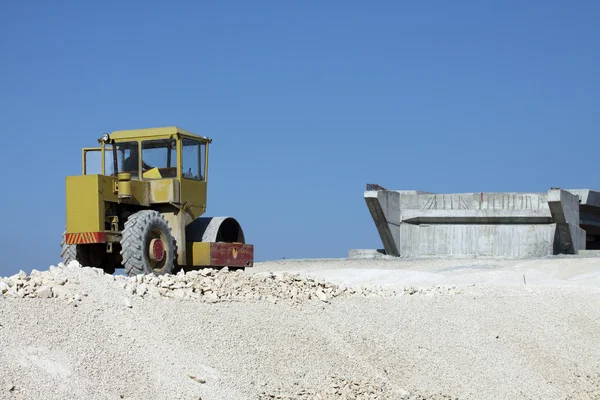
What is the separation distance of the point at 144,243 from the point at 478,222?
1443 cm

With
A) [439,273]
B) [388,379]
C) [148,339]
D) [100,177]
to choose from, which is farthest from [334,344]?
[439,273]

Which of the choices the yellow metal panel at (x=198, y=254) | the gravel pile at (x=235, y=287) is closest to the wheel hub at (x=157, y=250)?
the gravel pile at (x=235, y=287)

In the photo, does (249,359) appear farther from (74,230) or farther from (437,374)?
(74,230)

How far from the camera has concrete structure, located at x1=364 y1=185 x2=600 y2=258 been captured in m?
21.9

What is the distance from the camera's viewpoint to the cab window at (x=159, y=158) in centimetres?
1188

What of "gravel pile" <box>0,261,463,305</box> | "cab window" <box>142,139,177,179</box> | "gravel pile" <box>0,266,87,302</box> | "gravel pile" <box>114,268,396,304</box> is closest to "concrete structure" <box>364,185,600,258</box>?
"gravel pile" <box>0,261,463,305</box>

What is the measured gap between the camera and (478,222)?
74.5 ft

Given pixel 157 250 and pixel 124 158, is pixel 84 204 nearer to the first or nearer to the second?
pixel 157 250

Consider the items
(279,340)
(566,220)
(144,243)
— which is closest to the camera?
(279,340)

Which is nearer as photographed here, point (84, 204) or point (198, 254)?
point (84, 204)

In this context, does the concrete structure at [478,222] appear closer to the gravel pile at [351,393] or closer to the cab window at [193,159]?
the cab window at [193,159]

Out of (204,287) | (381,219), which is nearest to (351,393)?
(204,287)

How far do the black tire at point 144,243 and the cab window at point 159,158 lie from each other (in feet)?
4.25

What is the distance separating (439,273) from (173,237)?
8119 millimetres
